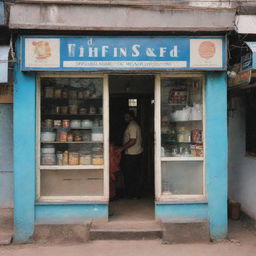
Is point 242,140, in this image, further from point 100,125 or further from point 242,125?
point 100,125

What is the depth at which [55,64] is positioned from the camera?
6.73 meters

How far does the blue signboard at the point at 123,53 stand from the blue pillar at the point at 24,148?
1.13 feet

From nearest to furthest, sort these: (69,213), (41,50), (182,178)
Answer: (41,50) < (69,213) < (182,178)

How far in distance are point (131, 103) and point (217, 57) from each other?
170 inches

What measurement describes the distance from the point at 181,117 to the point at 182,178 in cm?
113

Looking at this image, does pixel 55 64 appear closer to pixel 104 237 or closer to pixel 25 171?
pixel 25 171

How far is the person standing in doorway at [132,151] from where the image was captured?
8.72m

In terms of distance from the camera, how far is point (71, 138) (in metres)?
7.49

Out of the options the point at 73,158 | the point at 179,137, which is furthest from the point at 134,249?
the point at 179,137

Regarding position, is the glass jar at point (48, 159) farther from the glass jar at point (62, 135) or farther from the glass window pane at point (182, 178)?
the glass window pane at point (182, 178)

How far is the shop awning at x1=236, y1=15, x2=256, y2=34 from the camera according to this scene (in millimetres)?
7054

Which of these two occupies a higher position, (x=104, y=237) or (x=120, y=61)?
(x=120, y=61)

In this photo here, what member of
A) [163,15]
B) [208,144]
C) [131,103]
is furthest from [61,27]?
[131,103]

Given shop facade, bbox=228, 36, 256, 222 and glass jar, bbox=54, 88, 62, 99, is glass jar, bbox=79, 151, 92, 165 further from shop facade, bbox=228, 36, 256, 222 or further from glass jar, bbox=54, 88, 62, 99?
shop facade, bbox=228, 36, 256, 222
